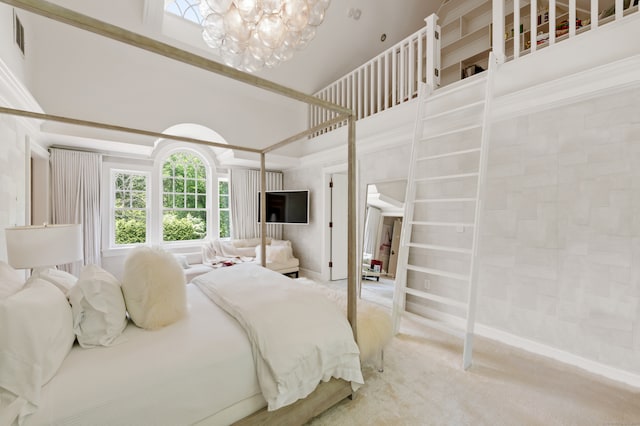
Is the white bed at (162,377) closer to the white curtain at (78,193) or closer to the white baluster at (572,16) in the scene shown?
the white baluster at (572,16)

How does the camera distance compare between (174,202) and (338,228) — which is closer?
(174,202)

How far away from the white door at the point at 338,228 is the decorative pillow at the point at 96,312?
3669 mm

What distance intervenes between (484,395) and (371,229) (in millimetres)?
2154

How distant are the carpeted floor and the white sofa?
276cm

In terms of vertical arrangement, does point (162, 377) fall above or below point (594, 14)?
below

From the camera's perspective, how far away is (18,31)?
2.49 metres

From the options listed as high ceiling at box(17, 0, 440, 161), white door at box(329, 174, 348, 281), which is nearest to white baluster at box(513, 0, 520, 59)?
high ceiling at box(17, 0, 440, 161)

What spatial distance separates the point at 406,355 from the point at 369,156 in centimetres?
248

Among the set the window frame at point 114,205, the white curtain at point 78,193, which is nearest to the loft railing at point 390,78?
the window frame at point 114,205

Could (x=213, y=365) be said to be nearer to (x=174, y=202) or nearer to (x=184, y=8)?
(x=174, y=202)

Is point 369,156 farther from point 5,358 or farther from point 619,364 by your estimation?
Answer: point 5,358

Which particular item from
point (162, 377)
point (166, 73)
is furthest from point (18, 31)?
point (162, 377)

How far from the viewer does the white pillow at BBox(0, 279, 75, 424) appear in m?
0.91

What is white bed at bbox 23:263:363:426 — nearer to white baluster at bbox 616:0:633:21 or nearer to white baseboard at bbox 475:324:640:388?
white baseboard at bbox 475:324:640:388
